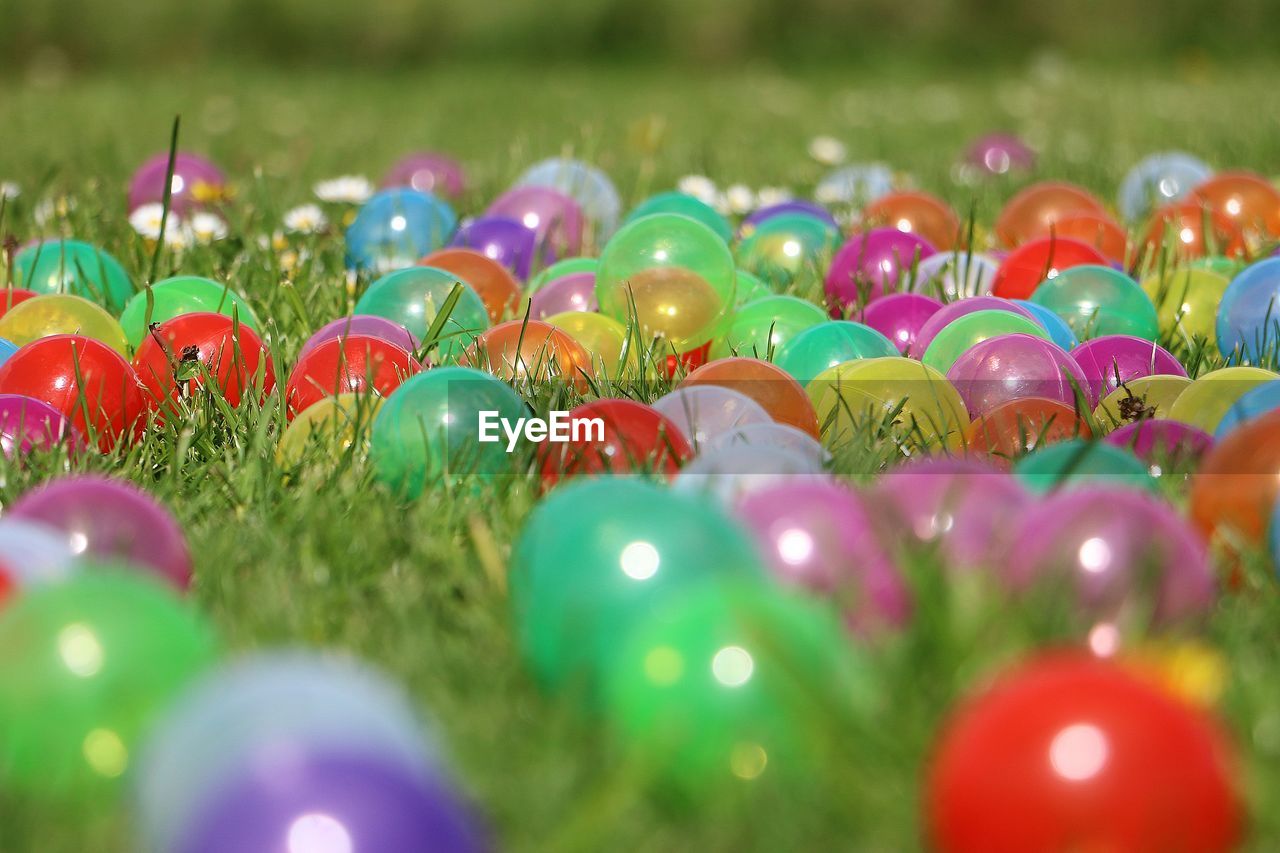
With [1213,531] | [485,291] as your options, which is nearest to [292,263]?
[485,291]

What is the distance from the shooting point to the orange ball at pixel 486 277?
9.37 feet

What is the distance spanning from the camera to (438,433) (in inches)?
76.1

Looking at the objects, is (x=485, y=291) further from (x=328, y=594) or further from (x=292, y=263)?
(x=328, y=594)

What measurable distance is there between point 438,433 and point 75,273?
1329 mm

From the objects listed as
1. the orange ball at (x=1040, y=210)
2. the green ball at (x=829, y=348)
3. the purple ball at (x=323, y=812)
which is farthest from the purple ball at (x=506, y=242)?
the purple ball at (x=323, y=812)

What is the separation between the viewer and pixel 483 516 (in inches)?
73.0

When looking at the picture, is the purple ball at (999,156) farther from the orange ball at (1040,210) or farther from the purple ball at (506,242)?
the purple ball at (506,242)

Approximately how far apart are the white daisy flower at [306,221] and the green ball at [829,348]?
1496 millimetres

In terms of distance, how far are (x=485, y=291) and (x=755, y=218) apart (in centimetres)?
108

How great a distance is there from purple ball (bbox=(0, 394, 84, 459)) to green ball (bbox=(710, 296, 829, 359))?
1.07m

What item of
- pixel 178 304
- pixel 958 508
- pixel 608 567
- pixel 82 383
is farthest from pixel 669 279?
pixel 608 567

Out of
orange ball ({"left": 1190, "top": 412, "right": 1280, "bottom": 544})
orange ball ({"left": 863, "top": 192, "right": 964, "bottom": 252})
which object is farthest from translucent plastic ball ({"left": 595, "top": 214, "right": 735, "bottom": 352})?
orange ball ({"left": 1190, "top": 412, "right": 1280, "bottom": 544})

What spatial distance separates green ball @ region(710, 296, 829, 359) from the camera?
8.46 ft

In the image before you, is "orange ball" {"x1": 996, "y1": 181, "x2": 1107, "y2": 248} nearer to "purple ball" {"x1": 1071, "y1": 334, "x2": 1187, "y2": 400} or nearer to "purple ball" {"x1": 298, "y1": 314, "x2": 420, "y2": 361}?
"purple ball" {"x1": 1071, "y1": 334, "x2": 1187, "y2": 400}
